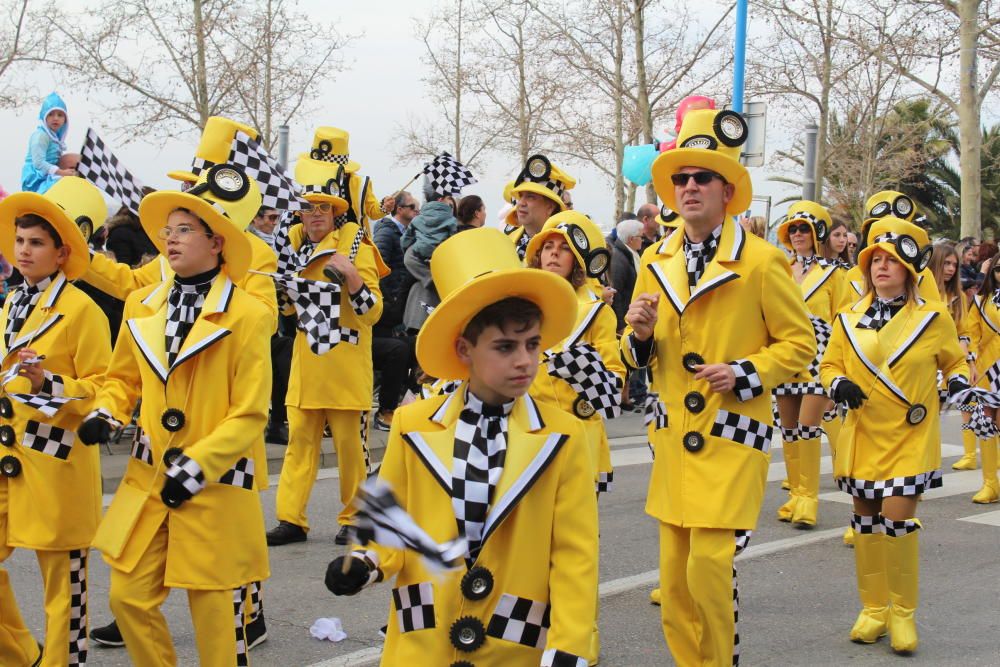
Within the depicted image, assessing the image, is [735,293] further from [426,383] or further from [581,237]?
[426,383]

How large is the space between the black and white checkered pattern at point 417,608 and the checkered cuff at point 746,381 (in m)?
1.90

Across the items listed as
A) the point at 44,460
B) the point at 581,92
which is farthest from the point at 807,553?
the point at 581,92

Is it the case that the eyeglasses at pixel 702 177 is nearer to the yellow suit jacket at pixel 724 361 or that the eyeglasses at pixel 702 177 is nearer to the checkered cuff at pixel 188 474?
the yellow suit jacket at pixel 724 361

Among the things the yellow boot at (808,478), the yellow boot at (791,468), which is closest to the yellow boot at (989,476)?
the yellow boot at (808,478)

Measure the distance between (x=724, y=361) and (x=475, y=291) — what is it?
1.94m

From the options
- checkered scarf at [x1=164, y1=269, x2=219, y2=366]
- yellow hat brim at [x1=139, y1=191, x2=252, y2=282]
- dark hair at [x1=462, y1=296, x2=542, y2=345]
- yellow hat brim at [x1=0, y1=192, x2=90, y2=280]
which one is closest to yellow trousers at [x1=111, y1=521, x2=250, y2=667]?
checkered scarf at [x1=164, y1=269, x2=219, y2=366]

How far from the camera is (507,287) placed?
3045 mm

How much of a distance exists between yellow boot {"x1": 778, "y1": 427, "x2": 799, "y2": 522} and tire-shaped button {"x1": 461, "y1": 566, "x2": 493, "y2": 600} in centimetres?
575

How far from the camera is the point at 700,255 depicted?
4801mm

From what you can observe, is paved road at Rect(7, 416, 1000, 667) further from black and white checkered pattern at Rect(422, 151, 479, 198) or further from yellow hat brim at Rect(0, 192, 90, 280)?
black and white checkered pattern at Rect(422, 151, 479, 198)

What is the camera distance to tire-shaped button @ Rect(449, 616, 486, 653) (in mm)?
2965

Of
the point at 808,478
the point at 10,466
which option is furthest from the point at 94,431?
the point at 808,478

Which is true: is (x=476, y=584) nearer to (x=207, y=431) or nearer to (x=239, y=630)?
(x=207, y=431)

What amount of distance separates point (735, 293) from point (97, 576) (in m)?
4.06
